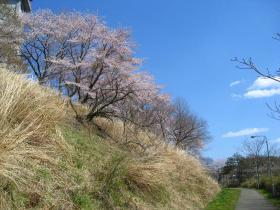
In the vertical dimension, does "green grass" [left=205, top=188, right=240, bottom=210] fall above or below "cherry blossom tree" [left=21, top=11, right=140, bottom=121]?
below

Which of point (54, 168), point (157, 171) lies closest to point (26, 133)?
point (54, 168)

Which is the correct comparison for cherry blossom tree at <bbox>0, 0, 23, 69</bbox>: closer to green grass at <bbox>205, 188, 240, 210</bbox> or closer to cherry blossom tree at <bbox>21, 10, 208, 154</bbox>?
cherry blossom tree at <bbox>21, 10, 208, 154</bbox>

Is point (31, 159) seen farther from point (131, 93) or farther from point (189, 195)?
point (131, 93)

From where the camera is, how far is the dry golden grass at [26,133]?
605 cm

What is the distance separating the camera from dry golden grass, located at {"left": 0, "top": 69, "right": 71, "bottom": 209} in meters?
6.05

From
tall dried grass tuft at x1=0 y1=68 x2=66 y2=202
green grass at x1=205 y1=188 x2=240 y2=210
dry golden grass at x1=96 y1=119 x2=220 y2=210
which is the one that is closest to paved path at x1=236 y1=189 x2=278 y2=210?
green grass at x1=205 y1=188 x2=240 y2=210

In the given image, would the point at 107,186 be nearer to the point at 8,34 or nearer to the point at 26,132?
the point at 26,132

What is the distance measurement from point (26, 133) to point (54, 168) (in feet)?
2.81

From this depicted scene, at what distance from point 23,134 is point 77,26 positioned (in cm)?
1880

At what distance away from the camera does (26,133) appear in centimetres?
721

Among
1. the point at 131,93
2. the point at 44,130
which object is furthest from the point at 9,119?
the point at 131,93

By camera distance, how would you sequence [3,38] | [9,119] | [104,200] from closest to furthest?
1. [9,119]
2. [104,200]
3. [3,38]

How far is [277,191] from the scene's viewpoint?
118 feet

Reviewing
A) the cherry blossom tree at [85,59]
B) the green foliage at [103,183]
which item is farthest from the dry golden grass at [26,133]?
the cherry blossom tree at [85,59]
